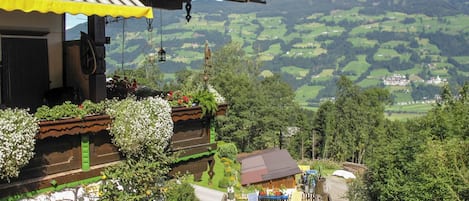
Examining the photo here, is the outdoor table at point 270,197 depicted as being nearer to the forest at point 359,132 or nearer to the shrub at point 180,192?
the forest at point 359,132

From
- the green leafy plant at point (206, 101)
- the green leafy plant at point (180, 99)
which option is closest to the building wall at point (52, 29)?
the green leafy plant at point (180, 99)

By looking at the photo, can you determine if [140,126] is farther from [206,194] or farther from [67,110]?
[206,194]

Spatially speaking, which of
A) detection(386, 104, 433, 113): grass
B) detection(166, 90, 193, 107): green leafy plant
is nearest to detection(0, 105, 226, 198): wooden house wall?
detection(166, 90, 193, 107): green leafy plant

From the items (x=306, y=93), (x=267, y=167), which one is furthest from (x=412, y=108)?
(x=267, y=167)

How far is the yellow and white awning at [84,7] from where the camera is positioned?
281 inches

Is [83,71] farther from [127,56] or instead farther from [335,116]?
[127,56]

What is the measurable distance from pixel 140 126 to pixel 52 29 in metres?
3.39

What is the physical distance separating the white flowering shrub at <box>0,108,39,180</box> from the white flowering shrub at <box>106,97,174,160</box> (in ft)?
5.01

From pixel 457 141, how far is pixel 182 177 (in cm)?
2698

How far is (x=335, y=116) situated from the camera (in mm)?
66812

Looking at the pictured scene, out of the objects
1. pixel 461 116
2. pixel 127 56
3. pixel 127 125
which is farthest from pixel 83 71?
pixel 127 56

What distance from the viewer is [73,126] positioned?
805 cm

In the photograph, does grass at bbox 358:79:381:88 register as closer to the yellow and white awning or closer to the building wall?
the building wall

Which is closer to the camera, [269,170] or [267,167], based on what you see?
[269,170]
